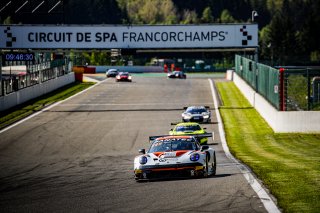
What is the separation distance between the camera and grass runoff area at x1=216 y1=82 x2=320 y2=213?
55.4 feet

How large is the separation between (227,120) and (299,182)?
1158 inches

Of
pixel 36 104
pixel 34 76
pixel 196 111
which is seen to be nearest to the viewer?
pixel 196 111

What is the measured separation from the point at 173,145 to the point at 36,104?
39.0 meters

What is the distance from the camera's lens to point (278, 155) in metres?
29.4

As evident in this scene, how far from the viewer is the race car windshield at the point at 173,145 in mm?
21625

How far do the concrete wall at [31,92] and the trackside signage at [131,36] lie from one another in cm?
360

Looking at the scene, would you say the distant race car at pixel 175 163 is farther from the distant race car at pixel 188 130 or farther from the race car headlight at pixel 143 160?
the distant race car at pixel 188 130

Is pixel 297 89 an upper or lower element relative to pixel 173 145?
upper

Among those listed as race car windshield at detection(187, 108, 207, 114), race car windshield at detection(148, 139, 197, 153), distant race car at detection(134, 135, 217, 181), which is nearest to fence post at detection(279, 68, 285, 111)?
race car windshield at detection(187, 108, 207, 114)

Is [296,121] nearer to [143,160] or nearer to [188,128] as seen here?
[188,128]

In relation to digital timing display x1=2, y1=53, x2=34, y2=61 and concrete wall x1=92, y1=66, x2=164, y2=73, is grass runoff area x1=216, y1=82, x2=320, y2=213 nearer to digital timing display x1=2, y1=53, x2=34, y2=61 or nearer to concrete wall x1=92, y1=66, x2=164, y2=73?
digital timing display x1=2, y1=53, x2=34, y2=61

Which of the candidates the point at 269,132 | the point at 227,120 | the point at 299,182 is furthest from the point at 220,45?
the point at 299,182

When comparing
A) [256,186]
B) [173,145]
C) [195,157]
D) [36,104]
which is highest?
[173,145]

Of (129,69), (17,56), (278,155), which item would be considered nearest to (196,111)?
(17,56)
